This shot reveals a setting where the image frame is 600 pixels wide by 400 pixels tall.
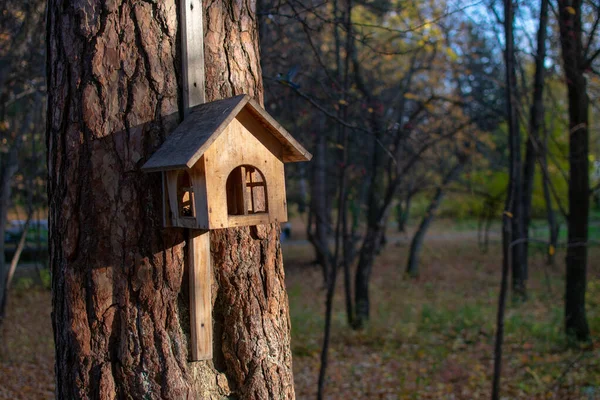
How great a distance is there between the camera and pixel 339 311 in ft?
38.3

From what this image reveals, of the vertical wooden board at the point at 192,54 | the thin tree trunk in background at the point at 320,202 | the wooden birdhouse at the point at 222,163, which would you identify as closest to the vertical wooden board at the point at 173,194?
the wooden birdhouse at the point at 222,163

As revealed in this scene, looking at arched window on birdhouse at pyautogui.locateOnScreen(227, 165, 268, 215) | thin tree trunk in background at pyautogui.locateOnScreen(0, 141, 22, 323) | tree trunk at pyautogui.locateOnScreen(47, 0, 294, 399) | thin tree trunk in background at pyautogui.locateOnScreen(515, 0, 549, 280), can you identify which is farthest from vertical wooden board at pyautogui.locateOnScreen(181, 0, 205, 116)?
thin tree trunk in background at pyautogui.locateOnScreen(0, 141, 22, 323)

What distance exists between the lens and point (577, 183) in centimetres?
803

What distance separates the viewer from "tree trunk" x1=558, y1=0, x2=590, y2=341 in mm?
7641

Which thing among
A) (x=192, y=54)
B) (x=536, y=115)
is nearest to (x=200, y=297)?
(x=192, y=54)

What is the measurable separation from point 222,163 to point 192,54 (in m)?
0.47

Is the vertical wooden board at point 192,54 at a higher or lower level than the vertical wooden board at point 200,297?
higher

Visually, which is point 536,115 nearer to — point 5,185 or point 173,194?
point 5,185

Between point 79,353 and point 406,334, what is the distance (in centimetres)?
764

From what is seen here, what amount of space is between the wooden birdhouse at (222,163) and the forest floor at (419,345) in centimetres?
455

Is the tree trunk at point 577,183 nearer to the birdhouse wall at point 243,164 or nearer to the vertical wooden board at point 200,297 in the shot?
the birdhouse wall at point 243,164

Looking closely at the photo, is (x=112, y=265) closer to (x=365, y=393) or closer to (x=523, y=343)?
(x=365, y=393)

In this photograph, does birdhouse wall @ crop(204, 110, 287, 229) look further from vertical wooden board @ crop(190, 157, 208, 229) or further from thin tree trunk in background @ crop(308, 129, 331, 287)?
thin tree trunk in background @ crop(308, 129, 331, 287)

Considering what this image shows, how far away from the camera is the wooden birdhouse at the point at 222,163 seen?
221cm
